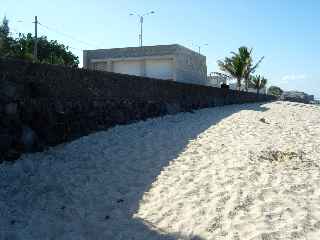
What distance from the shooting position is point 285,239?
5.78 m

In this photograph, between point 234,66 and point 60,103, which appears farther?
point 234,66

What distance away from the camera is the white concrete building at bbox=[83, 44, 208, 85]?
37.7 meters

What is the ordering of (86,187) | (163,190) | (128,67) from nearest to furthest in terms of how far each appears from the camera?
(163,190)
(86,187)
(128,67)

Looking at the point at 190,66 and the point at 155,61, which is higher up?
the point at 155,61

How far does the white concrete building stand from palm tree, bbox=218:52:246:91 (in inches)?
128

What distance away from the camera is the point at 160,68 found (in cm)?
3903

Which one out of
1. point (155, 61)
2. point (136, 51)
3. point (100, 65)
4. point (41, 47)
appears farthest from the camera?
point (41, 47)

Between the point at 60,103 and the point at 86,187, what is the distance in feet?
10.4

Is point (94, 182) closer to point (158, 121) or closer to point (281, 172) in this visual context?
point (281, 172)

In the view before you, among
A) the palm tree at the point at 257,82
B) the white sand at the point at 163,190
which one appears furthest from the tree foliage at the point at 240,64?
the white sand at the point at 163,190

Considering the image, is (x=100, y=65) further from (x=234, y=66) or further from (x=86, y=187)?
(x=86, y=187)

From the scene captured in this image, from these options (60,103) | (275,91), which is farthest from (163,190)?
(275,91)

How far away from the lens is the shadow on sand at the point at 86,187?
6.51 metres

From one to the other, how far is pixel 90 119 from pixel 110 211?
5.09 meters
